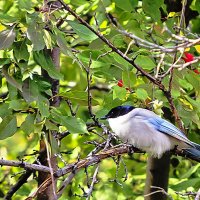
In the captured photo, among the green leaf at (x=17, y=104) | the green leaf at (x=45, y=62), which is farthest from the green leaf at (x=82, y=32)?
the green leaf at (x=17, y=104)

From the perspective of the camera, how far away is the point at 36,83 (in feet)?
11.3

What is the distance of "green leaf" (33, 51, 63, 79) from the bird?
0.65 metres

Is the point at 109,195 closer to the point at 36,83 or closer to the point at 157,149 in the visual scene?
the point at 157,149

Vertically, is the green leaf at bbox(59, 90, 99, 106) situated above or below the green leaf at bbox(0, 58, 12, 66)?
below

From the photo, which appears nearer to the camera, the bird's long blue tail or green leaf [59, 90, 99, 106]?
green leaf [59, 90, 99, 106]

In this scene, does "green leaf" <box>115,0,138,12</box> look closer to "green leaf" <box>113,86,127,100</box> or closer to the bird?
the bird

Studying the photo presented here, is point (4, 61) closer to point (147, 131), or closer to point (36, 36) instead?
point (36, 36)

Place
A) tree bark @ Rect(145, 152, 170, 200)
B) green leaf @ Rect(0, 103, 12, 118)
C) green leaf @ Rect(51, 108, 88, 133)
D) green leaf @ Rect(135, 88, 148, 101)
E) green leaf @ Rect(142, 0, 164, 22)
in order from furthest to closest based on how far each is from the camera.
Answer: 1. tree bark @ Rect(145, 152, 170, 200)
2. green leaf @ Rect(142, 0, 164, 22)
3. green leaf @ Rect(0, 103, 12, 118)
4. green leaf @ Rect(51, 108, 88, 133)
5. green leaf @ Rect(135, 88, 148, 101)

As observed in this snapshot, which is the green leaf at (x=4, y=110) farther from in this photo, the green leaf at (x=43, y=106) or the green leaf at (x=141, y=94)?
the green leaf at (x=141, y=94)

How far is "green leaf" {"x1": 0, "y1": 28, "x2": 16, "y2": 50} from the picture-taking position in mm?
3176

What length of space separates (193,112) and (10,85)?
3.33ft

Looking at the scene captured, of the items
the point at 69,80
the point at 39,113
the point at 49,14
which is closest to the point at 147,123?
the point at 39,113

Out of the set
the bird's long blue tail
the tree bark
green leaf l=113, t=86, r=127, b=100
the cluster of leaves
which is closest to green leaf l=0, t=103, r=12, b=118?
the cluster of leaves

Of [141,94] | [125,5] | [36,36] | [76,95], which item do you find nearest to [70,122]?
Answer: [76,95]
